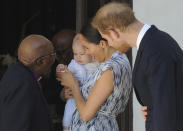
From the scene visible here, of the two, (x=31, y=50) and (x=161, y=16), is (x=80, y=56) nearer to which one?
(x=31, y=50)

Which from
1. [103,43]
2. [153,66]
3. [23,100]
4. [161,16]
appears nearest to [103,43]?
[103,43]

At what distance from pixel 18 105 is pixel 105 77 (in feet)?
1.99

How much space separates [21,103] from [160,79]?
0.99 meters

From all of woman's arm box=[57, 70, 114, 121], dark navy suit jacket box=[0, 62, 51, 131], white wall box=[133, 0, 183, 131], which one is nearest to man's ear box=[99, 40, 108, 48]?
woman's arm box=[57, 70, 114, 121]

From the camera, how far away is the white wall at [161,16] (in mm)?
3838

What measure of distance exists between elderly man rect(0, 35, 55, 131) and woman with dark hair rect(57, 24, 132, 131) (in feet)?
1.01

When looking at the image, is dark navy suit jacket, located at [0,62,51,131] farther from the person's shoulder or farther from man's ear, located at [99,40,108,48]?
man's ear, located at [99,40,108,48]

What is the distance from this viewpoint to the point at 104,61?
292cm

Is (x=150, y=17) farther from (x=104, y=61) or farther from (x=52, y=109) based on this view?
(x=52, y=109)

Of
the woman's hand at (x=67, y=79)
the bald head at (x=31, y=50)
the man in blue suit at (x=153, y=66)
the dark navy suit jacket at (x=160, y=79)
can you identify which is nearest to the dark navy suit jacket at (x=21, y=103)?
the bald head at (x=31, y=50)

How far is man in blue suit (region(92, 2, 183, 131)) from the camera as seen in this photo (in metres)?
2.01

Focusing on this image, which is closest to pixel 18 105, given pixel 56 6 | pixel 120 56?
pixel 120 56

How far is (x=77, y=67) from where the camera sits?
11.1 ft

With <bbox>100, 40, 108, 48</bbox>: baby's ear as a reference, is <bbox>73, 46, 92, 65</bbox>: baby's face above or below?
below
